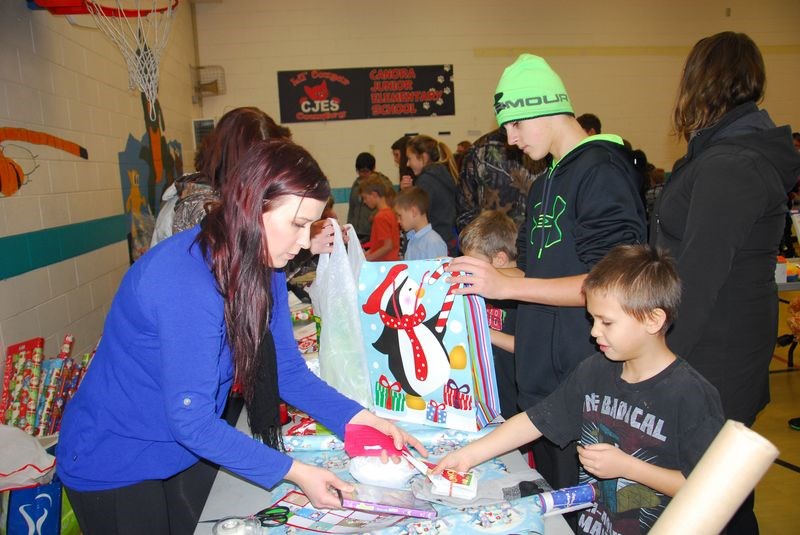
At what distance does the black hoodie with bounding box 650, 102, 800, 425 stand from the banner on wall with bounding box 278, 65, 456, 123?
20.8 feet

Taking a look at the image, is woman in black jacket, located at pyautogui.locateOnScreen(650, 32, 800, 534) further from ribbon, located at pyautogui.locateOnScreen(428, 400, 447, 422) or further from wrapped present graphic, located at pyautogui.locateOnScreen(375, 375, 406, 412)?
wrapped present graphic, located at pyautogui.locateOnScreen(375, 375, 406, 412)

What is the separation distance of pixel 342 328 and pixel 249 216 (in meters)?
0.75

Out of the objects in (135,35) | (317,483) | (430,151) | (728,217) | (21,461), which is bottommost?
(21,461)

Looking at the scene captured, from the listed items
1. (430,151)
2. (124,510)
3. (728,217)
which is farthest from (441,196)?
(124,510)

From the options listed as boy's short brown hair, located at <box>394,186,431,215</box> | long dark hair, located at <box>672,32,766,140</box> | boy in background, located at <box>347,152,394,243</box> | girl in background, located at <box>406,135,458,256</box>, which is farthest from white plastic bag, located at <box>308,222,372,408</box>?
boy in background, located at <box>347,152,394,243</box>

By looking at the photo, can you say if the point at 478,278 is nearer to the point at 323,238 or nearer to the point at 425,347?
the point at 425,347

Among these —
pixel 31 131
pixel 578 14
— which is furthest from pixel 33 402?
pixel 578 14

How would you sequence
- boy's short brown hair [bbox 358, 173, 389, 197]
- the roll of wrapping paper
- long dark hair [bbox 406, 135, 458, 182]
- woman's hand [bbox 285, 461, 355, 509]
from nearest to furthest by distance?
the roll of wrapping paper, woman's hand [bbox 285, 461, 355, 509], long dark hair [bbox 406, 135, 458, 182], boy's short brown hair [bbox 358, 173, 389, 197]

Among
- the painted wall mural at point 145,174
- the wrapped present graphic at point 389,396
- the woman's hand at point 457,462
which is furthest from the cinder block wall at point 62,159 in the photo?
the woman's hand at point 457,462

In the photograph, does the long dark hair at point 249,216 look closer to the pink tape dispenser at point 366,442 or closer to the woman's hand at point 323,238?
the pink tape dispenser at point 366,442

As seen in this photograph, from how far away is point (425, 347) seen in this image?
166cm

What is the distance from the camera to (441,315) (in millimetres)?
1626

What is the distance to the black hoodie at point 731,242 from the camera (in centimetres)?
140

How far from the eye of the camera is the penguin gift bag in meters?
1.61
